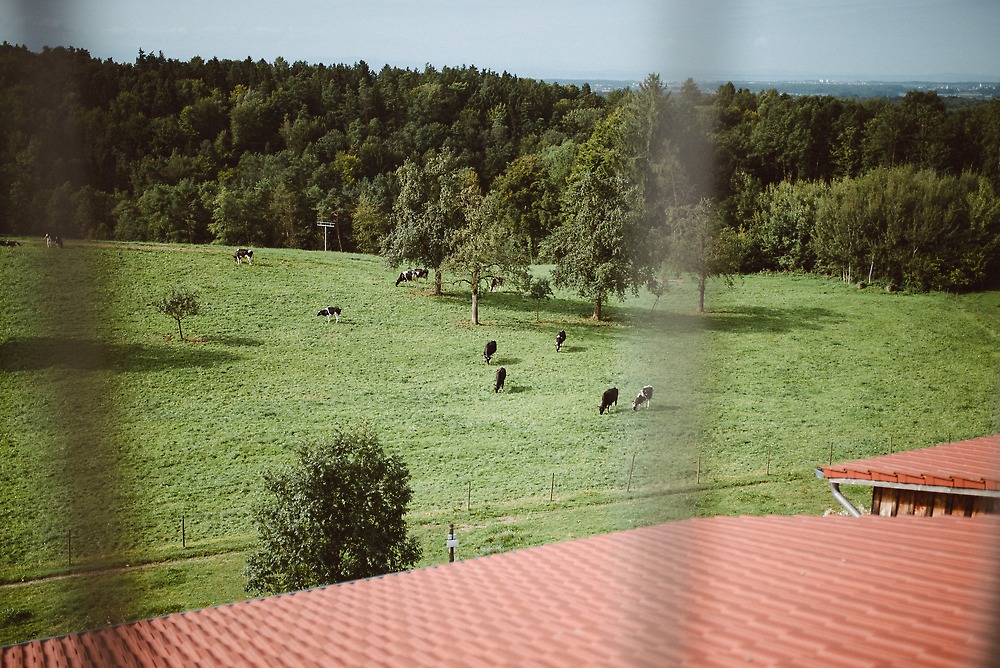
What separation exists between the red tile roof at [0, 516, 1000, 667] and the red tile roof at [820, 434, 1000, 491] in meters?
2.03

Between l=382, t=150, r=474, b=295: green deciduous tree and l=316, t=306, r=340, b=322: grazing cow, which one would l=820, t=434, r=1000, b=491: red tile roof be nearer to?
l=316, t=306, r=340, b=322: grazing cow

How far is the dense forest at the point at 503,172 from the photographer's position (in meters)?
2.96

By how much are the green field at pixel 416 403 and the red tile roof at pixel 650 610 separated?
370 mm

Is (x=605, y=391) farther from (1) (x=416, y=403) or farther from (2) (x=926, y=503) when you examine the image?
(2) (x=926, y=503)

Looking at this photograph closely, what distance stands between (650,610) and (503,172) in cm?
6221

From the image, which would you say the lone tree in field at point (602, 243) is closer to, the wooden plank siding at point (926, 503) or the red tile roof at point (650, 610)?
the wooden plank siding at point (926, 503)

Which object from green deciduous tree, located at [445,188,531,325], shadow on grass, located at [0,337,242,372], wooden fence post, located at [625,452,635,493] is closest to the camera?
wooden fence post, located at [625,452,635,493]

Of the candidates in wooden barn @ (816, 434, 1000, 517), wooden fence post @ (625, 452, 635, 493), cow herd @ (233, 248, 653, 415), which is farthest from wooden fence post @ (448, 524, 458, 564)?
wooden barn @ (816, 434, 1000, 517)

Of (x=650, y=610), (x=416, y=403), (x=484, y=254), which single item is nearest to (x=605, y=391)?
(x=416, y=403)

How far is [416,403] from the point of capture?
20.0 metres

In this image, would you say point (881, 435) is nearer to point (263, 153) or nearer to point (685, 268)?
point (685, 268)

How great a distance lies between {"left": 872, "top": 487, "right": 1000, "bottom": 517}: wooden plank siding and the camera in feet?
22.1

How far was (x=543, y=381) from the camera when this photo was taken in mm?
21609

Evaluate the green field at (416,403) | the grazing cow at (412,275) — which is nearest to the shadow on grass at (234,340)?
the green field at (416,403)
